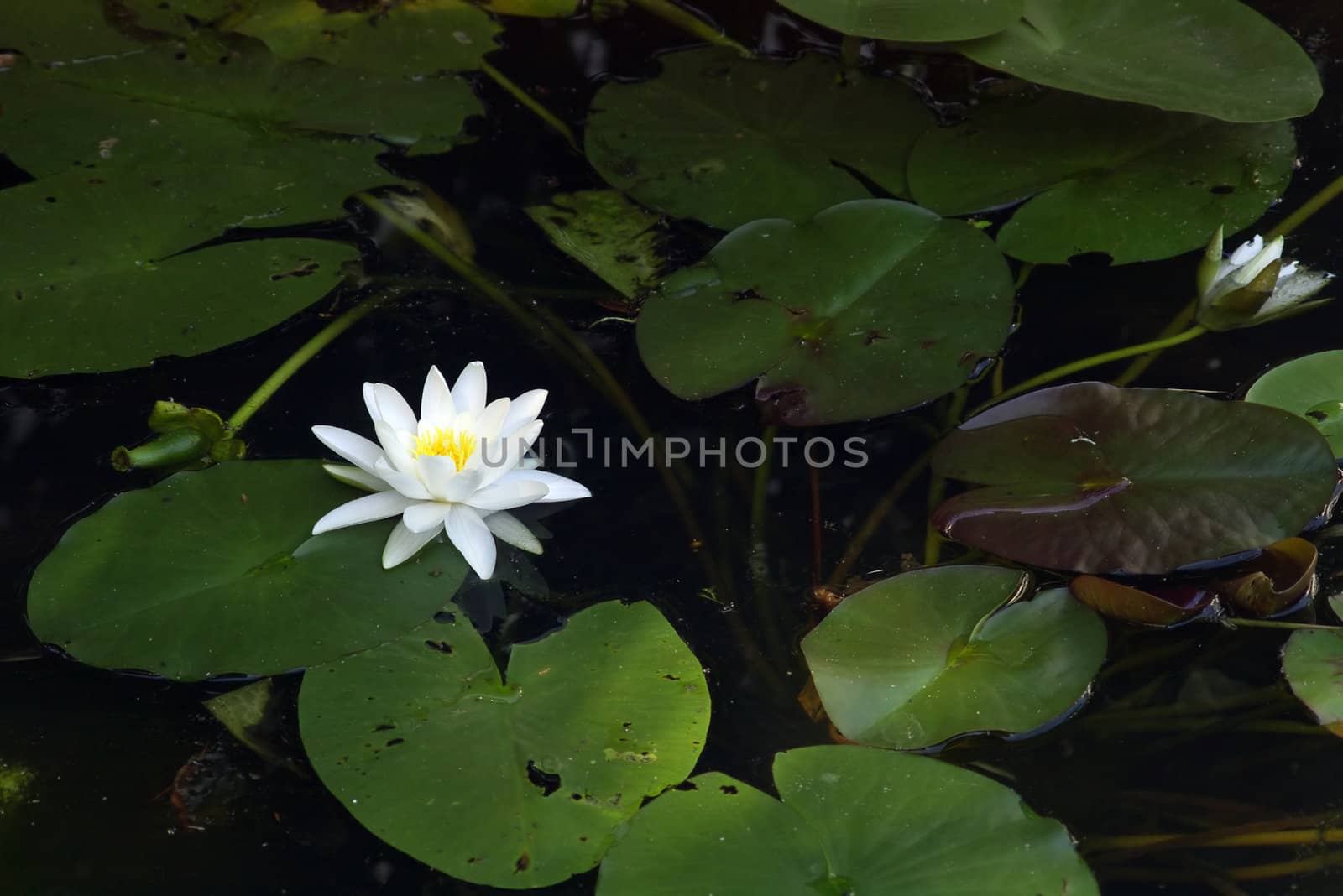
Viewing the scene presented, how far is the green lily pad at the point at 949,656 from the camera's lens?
1440 millimetres

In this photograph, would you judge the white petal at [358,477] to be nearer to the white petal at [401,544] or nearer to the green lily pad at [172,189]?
the white petal at [401,544]

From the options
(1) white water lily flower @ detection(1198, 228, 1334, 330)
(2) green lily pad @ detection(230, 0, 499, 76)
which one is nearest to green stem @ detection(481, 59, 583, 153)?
(2) green lily pad @ detection(230, 0, 499, 76)

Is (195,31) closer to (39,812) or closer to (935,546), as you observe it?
(39,812)

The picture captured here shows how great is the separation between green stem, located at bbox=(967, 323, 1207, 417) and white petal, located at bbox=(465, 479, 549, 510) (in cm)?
93

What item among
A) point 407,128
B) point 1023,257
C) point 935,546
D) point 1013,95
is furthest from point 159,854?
point 1013,95

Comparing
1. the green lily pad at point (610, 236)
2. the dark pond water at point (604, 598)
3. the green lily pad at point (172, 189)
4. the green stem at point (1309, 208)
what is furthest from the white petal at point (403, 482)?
the green stem at point (1309, 208)

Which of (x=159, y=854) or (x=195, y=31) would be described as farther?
(x=195, y=31)

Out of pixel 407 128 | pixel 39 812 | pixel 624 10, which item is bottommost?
pixel 39 812

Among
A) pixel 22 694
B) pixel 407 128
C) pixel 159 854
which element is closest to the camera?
pixel 159 854

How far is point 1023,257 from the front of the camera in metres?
2.11

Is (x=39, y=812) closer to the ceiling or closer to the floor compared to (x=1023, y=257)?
A: closer to the floor

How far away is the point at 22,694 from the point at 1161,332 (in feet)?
7.37

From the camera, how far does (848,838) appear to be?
1287 mm

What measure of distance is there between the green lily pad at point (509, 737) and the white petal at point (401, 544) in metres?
0.12
